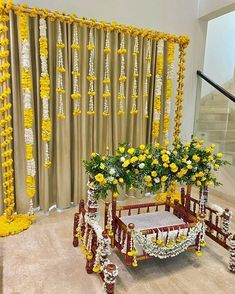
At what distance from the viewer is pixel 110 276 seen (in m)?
1.75

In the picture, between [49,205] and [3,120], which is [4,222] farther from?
[3,120]

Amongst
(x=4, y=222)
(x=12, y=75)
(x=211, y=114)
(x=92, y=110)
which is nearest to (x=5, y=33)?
(x=12, y=75)

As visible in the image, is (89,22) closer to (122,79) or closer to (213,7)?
(122,79)

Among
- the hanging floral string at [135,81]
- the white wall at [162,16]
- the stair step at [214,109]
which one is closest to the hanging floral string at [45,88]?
the white wall at [162,16]

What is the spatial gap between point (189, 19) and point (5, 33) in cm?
259

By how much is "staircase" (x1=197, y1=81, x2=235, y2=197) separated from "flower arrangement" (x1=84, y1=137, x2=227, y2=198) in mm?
1622

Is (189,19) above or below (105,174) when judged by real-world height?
above

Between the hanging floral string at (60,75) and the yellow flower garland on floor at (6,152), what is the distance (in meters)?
0.50

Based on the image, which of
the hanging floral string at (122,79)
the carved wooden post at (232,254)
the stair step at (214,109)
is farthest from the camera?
the stair step at (214,109)

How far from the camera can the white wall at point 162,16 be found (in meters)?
3.14

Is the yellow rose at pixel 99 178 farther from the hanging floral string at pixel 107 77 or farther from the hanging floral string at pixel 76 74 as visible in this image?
the hanging floral string at pixel 107 77

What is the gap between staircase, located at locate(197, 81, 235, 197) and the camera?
3.79 metres

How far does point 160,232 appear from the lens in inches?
81.8

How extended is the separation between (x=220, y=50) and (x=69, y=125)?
3.46 meters
